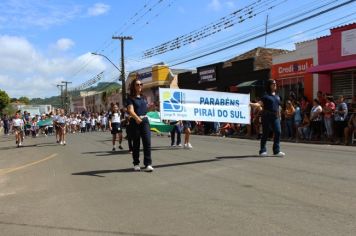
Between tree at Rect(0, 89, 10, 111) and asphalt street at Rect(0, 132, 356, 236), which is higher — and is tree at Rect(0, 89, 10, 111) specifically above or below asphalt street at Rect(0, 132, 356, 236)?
above

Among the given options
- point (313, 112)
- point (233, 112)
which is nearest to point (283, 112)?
point (313, 112)

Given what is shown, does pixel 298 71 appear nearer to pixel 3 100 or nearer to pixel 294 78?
Answer: pixel 294 78

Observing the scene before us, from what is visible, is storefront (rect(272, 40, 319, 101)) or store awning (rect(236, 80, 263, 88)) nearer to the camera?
storefront (rect(272, 40, 319, 101))

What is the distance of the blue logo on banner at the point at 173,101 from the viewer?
11.9 metres

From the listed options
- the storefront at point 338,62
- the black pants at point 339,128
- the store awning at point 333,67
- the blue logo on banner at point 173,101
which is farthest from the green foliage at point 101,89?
the blue logo on banner at point 173,101

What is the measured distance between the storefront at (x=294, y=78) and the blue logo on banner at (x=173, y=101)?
45.5 feet

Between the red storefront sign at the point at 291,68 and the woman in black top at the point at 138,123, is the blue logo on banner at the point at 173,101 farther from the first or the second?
the red storefront sign at the point at 291,68

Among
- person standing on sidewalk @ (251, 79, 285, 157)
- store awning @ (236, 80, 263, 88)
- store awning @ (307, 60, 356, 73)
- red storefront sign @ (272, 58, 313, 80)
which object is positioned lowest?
A: person standing on sidewalk @ (251, 79, 285, 157)

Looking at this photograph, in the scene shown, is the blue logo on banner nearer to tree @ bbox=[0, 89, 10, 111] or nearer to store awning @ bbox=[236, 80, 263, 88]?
store awning @ bbox=[236, 80, 263, 88]

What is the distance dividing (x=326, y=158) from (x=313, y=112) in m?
9.02

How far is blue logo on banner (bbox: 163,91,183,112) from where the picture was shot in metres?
11.9

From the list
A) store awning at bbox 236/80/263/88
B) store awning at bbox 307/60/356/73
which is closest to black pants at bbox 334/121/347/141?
store awning at bbox 307/60/356/73

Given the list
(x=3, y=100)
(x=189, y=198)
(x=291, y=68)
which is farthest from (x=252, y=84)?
(x=3, y=100)

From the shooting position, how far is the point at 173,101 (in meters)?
12.0
